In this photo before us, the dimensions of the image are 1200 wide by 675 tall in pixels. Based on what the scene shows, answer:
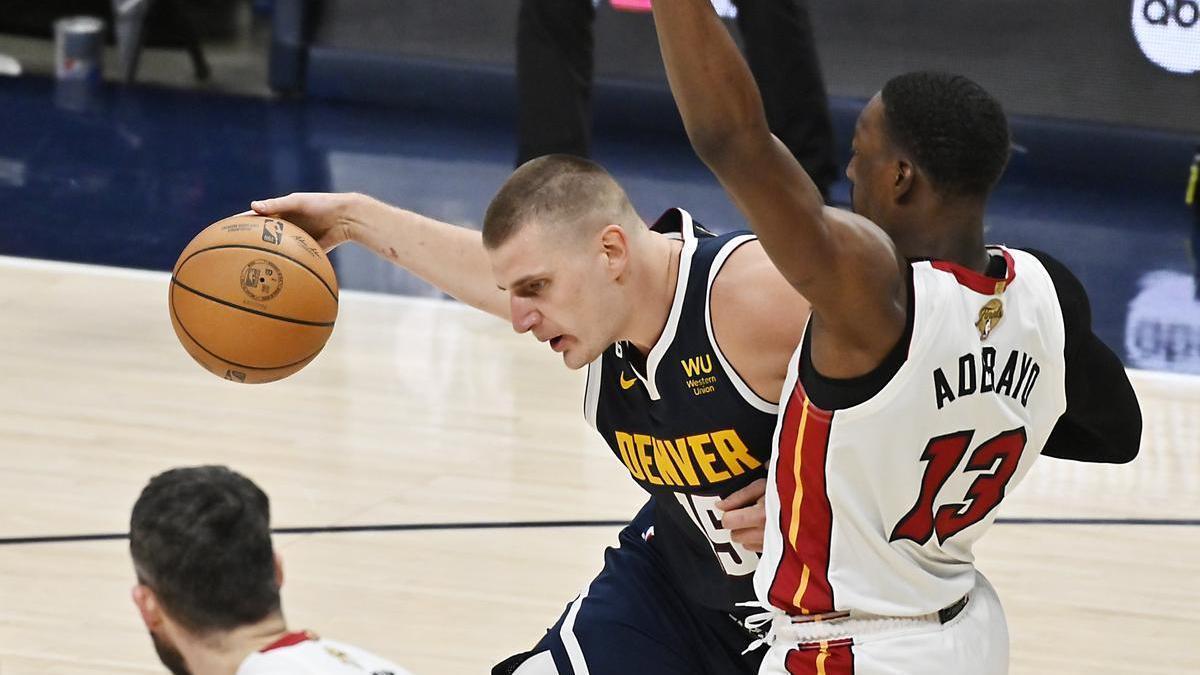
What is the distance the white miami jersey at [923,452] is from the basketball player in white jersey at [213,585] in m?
0.70

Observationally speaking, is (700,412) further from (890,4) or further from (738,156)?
(890,4)

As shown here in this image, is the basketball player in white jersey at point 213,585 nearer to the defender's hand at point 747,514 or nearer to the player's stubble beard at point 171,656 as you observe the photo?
the player's stubble beard at point 171,656

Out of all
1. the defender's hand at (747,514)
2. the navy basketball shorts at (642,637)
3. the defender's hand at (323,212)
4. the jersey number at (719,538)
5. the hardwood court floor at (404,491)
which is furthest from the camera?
the hardwood court floor at (404,491)

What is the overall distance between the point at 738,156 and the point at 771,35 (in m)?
4.57

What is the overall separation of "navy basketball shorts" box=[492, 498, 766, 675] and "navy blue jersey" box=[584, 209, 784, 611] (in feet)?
0.24

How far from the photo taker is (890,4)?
978 cm

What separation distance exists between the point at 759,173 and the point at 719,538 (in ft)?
3.30

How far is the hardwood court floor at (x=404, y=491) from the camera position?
14.5ft

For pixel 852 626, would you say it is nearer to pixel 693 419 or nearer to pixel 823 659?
pixel 823 659

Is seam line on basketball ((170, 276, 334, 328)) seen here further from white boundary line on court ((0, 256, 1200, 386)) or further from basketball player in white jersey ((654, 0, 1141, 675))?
white boundary line on court ((0, 256, 1200, 386))

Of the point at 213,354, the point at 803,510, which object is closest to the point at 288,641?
the point at 803,510

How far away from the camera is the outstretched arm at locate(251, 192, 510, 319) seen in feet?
11.9

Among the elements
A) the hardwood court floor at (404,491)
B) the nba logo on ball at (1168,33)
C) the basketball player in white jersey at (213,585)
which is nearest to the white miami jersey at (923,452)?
the basketball player in white jersey at (213,585)

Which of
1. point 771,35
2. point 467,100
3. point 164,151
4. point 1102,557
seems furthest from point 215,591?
point 467,100
